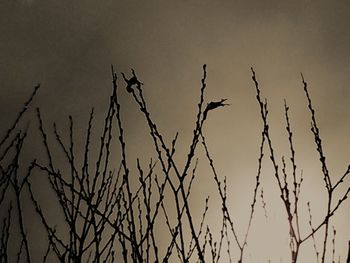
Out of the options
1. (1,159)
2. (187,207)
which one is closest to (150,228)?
(187,207)

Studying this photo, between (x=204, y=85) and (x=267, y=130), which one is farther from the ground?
(x=204, y=85)

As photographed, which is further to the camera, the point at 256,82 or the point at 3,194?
the point at 256,82

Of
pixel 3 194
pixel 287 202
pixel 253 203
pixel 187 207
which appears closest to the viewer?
pixel 187 207

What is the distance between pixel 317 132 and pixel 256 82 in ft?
1.87

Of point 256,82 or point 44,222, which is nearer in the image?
point 44,222

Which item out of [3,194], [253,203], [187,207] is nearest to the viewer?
[187,207]

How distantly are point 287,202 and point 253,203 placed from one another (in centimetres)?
51

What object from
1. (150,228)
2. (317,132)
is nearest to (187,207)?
(150,228)

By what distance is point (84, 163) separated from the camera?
3533 millimetres

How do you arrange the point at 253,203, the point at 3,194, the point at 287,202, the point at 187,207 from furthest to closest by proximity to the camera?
the point at 253,203
the point at 3,194
the point at 287,202
the point at 187,207

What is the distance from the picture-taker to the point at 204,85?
3467 mm

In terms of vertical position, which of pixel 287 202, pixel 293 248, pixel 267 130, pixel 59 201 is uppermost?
pixel 267 130

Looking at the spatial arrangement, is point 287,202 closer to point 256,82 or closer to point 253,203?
point 253,203

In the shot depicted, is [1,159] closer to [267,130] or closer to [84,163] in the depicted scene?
[84,163]
